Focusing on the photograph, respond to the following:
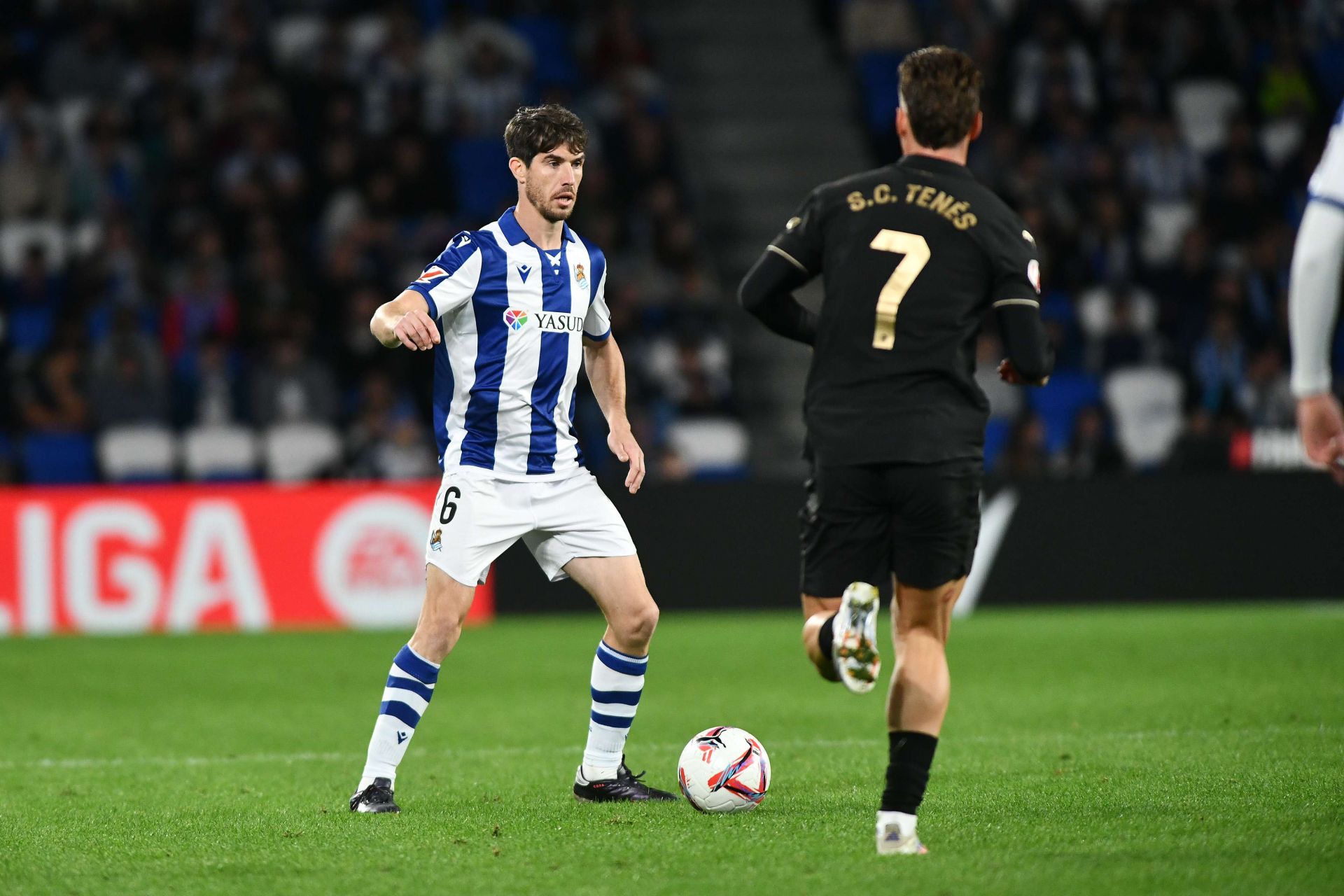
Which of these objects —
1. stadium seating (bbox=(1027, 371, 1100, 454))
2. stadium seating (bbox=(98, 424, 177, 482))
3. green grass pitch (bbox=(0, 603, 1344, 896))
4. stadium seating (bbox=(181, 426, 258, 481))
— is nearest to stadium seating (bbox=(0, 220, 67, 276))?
stadium seating (bbox=(98, 424, 177, 482))

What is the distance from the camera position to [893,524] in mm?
4578

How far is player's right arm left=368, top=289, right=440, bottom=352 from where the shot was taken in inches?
201

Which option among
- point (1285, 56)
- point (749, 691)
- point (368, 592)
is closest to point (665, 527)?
point (368, 592)

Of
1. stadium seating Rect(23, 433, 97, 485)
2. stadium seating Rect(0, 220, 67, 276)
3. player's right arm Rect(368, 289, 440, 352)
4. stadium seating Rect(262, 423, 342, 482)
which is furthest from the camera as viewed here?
stadium seating Rect(0, 220, 67, 276)

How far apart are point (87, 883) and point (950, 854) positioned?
7.49 feet

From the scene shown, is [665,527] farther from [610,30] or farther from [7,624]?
[610,30]

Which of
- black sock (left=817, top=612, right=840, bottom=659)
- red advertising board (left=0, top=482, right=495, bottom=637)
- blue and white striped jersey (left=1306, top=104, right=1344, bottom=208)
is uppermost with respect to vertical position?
blue and white striped jersey (left=1306, top=104, right=1344, bottom=208)

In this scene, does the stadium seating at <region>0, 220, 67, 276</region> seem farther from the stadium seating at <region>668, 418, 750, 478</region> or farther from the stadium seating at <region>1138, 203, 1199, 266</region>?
the stadium seating at <region>1138, 203, 1199, 266</region>

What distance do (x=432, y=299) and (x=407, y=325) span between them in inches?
15.0

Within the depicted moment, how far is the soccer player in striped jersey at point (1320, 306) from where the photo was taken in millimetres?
3797

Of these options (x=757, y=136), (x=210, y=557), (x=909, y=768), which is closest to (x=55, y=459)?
(x=210, y=557)

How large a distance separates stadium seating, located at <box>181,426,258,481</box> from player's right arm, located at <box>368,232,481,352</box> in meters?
8.83

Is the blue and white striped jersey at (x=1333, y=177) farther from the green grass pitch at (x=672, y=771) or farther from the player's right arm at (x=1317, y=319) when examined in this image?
the green grass pitch at (x=672, y=771)

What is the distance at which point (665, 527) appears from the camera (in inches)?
519
